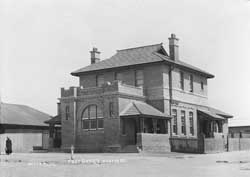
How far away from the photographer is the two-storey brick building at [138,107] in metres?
34.4

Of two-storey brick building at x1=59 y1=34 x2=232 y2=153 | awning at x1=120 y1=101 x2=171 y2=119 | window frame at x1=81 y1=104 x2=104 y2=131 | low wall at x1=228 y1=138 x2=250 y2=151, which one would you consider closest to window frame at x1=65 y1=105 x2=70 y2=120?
two-storey brick building at x1=59 y1=34 x2=232 y2=153

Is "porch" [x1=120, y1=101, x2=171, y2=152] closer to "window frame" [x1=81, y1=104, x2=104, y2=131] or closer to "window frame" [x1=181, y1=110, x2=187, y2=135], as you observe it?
"window frame" [x1=81, y1=104, x2=104, y2=131]

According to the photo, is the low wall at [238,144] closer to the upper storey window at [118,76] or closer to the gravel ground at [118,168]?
the upper storey window at [118,76]

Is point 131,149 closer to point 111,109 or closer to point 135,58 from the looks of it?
point 111,109

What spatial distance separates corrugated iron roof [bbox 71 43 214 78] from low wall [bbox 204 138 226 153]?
7399 mm

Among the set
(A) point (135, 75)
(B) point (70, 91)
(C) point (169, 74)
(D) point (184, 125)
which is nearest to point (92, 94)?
(B) point (70, 91)

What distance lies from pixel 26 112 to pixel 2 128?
7415mm

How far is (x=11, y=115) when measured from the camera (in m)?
44.1

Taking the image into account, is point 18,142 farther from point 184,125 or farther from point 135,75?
point 184,125

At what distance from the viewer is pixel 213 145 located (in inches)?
1471

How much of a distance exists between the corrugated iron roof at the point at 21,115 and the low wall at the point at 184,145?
15.3 m

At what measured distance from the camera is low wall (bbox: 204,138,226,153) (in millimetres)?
36128

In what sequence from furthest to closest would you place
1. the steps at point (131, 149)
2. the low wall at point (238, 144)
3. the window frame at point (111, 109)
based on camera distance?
1. the low wall at point (238, 144)
2. the window frame at point (111, 109)
3. the steps at point (131, 149)

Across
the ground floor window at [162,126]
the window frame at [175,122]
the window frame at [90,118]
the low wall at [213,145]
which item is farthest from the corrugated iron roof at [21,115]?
the low wall at [213,145]
